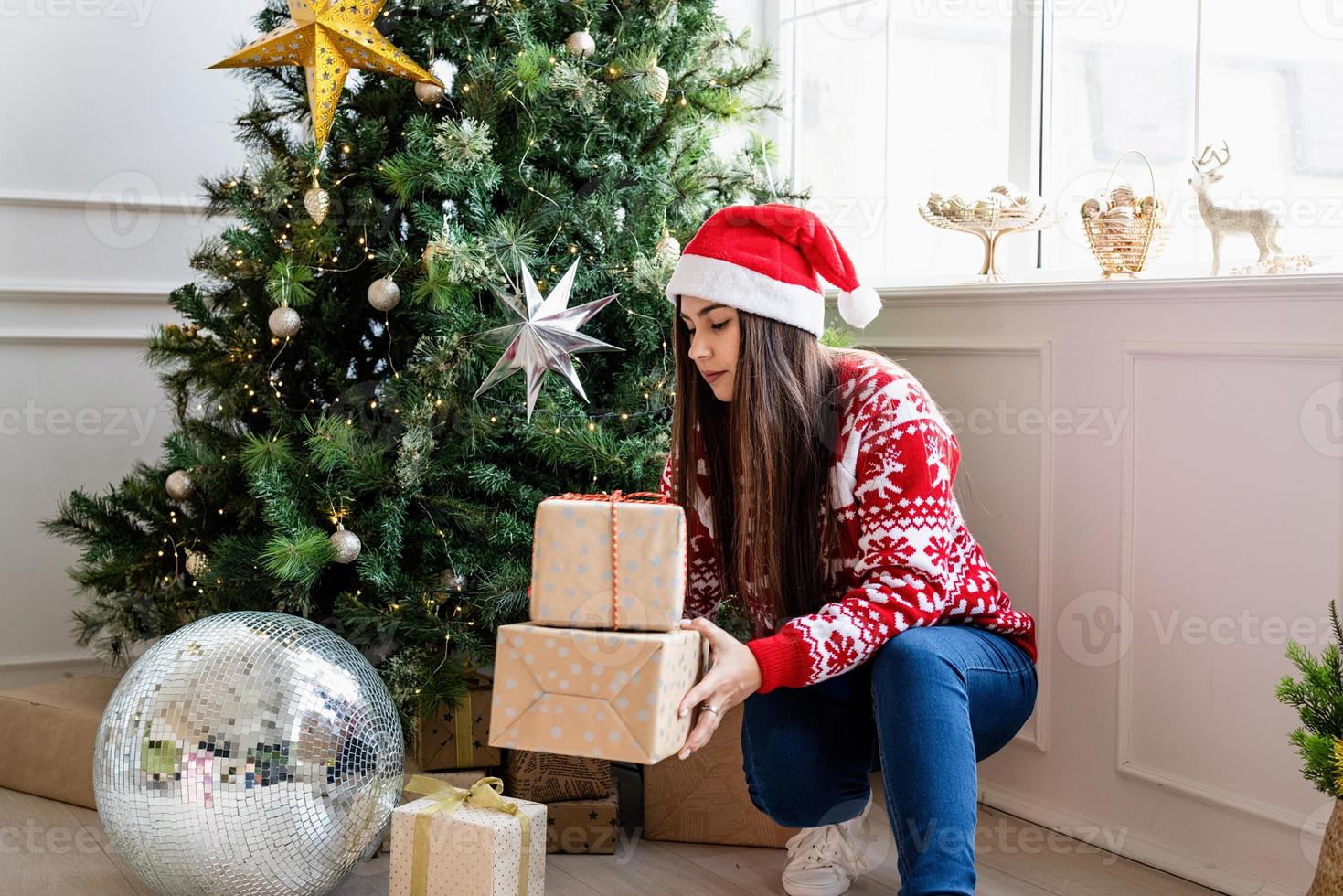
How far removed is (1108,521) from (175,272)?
82.1 inches


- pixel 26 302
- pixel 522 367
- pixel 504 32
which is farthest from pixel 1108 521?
pixel 26 302

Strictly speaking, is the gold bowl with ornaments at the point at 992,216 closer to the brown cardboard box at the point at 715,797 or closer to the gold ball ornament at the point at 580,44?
the gold ball ornament at the point at 580,44

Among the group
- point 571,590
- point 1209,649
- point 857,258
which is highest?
point 857,258

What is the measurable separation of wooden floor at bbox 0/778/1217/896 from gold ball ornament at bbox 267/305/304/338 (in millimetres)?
838

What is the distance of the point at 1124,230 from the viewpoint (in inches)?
73.4

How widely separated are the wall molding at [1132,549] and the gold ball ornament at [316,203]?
125 cm

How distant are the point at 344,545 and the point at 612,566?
703 millimetres

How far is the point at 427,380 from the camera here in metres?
1.82

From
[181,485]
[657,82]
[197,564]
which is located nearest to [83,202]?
[181,485]

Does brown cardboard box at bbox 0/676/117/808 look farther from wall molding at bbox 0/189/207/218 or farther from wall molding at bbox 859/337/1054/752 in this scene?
wall molding at bbox 859/337/1054/752

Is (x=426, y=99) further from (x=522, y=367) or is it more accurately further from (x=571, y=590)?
(x=571, y=590)

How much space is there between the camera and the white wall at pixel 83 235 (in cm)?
260

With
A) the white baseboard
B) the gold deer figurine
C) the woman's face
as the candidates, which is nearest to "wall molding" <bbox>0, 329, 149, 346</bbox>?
the woman's face

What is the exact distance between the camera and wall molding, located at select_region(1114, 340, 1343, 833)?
5.23 ft
